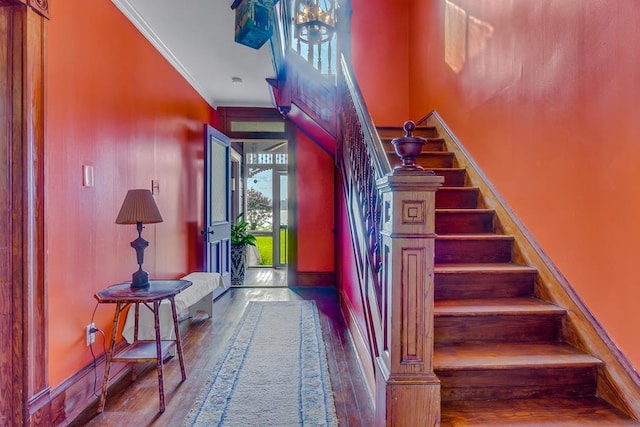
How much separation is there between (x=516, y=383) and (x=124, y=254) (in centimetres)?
262

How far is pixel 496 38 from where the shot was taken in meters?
2.66

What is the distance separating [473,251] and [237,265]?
3.81 m

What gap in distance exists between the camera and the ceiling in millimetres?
2645

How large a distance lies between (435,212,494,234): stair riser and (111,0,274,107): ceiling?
83.5 inches

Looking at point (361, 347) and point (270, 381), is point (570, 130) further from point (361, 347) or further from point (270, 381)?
point (270, 381)

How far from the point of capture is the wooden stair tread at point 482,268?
214cm

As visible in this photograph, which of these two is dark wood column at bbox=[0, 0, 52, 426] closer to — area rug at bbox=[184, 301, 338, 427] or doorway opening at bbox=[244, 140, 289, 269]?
area rug at bbox=[184, 301, 338, 427]

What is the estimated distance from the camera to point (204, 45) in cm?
328

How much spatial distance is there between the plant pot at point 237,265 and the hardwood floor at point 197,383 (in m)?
1.56

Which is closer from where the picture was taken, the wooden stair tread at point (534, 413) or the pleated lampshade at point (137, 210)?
the wooden stair tread at point (534, 413)

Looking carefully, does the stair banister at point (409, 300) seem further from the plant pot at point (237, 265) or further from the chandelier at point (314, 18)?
the plant pot at point (237, 265)

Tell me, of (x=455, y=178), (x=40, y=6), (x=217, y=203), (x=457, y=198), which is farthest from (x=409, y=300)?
(x=217, y=203)

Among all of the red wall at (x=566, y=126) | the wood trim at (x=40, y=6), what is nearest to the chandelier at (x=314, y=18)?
the red wall at (x=566, y=126)

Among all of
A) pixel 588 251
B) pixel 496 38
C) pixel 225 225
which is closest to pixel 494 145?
pixel 496 38
